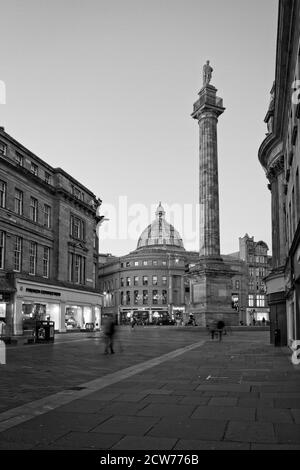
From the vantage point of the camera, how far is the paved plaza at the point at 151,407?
252 inches

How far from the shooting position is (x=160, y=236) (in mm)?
156000

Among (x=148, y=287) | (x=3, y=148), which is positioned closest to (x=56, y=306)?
(x=3, y=148)

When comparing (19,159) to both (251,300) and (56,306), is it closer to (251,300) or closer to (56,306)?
(56,306)

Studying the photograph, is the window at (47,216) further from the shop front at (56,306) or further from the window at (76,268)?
the shop front at (56,306)

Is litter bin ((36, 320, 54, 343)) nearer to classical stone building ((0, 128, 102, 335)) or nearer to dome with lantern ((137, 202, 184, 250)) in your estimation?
classical stone building ((0, 128, 102, 335))

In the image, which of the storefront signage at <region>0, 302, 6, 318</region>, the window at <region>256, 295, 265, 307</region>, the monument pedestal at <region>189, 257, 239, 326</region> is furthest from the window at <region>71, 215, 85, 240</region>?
the window at <region>256, 295, 265, 307</region>

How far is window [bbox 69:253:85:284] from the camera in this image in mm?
50234

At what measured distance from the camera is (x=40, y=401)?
31.0 ft

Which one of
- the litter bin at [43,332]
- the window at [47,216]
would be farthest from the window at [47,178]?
the litter bin at [43,332]

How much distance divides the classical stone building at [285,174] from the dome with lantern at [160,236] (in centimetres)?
12044

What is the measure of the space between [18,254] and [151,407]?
3294 centimetres
